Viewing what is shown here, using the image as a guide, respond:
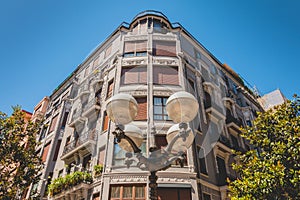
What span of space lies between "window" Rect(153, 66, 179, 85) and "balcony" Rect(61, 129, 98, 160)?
537cm

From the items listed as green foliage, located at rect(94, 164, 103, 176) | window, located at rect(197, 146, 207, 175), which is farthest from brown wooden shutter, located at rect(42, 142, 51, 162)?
window, located at rect(197, 146, 207, 175)

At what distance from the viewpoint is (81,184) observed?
11.8 m

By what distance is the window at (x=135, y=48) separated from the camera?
643 inches

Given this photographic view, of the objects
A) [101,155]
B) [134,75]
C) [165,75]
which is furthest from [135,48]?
[101,155]

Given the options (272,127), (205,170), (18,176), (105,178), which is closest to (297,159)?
(272,127)

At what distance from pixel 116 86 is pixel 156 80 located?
2690 mm

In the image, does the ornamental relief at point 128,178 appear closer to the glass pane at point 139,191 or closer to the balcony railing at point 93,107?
the glass pane at point 139,191

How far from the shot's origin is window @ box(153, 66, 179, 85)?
47.5ft

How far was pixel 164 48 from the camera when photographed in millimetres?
16656

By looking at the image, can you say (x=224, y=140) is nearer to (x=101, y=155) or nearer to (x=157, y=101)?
(x=157, y=101)

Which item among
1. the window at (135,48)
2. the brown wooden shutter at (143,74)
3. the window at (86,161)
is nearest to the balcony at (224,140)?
the brown wooden shutter at (143,74)

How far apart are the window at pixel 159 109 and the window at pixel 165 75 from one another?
1384mm

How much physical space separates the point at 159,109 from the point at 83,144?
533cm

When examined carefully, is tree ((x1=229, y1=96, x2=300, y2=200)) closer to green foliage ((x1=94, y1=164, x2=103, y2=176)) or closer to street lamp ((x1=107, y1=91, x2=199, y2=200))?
street lamp ((x1=107, y1=91, x2=199, y2=200))
